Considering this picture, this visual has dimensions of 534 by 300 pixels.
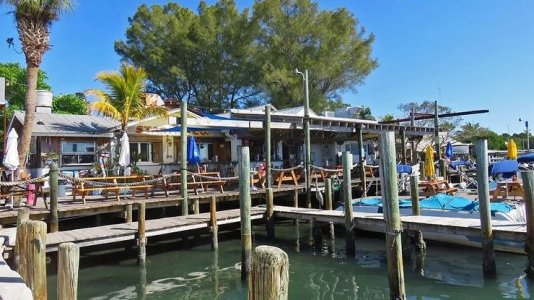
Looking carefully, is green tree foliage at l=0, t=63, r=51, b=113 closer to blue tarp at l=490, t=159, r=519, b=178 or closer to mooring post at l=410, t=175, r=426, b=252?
mooring post at l=410, t=175, r=426, b=252

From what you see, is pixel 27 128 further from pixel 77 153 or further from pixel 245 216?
pixel 245 216

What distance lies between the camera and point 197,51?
34406 millimetres

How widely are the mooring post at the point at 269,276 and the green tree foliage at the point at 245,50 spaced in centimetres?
3016

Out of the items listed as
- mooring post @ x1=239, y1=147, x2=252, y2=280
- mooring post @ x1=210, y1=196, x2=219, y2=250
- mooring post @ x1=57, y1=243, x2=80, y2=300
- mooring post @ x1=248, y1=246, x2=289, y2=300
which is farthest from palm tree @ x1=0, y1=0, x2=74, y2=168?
mooring post @ x1=248, y1=246, x2=289, y2=300

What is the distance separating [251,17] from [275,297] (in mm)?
33597

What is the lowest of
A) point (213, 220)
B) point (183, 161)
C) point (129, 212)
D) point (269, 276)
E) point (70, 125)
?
point (213, 220)

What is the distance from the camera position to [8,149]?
1349 cm

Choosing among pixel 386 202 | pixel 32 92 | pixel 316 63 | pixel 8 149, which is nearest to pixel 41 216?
pixel 8 149

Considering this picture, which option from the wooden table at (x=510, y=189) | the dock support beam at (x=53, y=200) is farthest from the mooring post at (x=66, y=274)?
the wooden table at (x=510, y=189)

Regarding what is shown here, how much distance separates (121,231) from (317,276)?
4819 millimetres

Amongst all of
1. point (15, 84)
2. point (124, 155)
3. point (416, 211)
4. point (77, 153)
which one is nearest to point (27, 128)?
point (124, 155)

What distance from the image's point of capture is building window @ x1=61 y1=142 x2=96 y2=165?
65.4ft

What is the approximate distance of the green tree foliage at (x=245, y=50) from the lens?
1341 inches

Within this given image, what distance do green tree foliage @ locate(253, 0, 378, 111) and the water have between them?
2155cm
